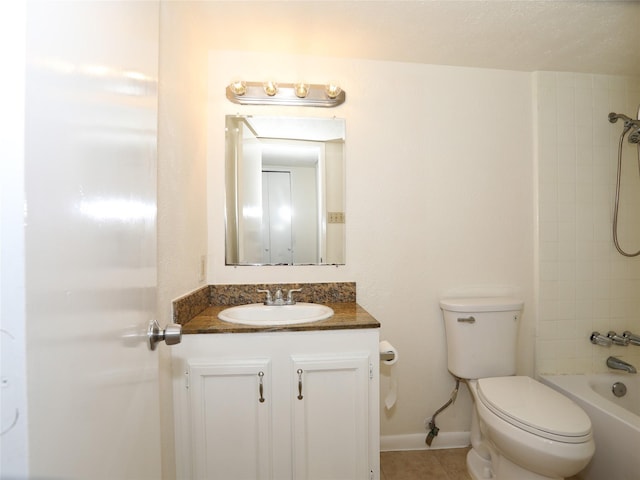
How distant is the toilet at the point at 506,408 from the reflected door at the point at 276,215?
947 mm

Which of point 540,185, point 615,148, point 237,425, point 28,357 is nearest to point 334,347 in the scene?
point 237,425

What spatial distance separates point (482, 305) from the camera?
4.93ft

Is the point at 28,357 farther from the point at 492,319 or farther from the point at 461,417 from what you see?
the point at 461,417

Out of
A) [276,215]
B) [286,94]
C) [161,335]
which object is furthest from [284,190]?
[161,335]

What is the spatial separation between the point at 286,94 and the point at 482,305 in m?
1.55

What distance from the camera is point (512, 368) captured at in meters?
1.53

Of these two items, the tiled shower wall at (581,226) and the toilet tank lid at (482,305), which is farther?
the tiled shower wall at (581,226)

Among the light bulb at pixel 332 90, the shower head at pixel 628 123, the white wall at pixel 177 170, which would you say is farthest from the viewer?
the shower head at pixel 628 123

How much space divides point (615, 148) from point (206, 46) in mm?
2436

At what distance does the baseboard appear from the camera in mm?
1600

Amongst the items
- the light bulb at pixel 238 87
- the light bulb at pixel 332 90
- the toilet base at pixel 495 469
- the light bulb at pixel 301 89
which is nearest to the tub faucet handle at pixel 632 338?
the toilet base at pixel 495 469

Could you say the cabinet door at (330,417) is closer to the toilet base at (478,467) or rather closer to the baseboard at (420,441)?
the baseboard at (420,441)

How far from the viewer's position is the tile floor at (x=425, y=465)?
4.71ft

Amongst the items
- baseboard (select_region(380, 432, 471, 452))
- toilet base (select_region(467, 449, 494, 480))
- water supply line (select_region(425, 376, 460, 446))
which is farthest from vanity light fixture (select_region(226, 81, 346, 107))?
toilet base (select_region(467, 449, 494, 480))
